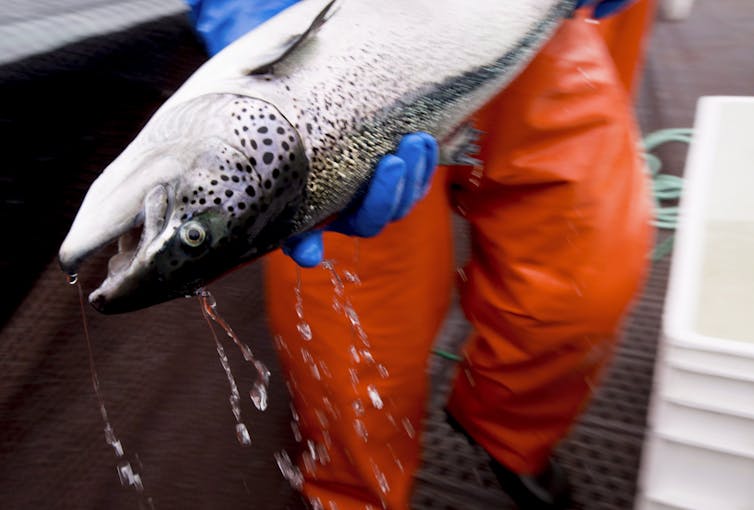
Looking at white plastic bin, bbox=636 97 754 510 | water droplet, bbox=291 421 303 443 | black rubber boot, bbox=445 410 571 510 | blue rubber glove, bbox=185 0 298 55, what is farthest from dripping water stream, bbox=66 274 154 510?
white plastic bin, bbox=636 97 754 510

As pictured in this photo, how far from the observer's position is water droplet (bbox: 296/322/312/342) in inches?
47.9

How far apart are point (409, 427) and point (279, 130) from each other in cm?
82

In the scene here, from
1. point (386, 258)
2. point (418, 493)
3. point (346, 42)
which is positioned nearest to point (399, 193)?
point (346, 42)

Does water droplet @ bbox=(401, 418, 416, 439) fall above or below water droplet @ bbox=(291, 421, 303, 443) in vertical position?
above

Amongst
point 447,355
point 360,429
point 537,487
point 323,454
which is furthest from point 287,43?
point 447,355

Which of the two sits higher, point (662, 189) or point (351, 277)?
point (351, 277)

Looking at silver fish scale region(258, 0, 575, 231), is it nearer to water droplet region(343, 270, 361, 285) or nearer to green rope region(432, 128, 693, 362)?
water droplet region(343, 270, 361, 285)

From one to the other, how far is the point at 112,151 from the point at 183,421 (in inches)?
24.4

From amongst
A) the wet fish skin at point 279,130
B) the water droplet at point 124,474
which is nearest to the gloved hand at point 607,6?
the wet fish skin at point 279,130

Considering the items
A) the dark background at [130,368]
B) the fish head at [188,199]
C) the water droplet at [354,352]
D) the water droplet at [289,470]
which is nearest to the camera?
the fish head at [188,199]

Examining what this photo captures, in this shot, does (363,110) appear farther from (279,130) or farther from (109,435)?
(109,435)

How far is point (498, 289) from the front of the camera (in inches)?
48.1

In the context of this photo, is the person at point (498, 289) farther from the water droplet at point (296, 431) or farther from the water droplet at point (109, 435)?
the water droplet at point (109, 435)

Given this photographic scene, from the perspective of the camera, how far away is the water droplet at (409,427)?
51.9 inches
